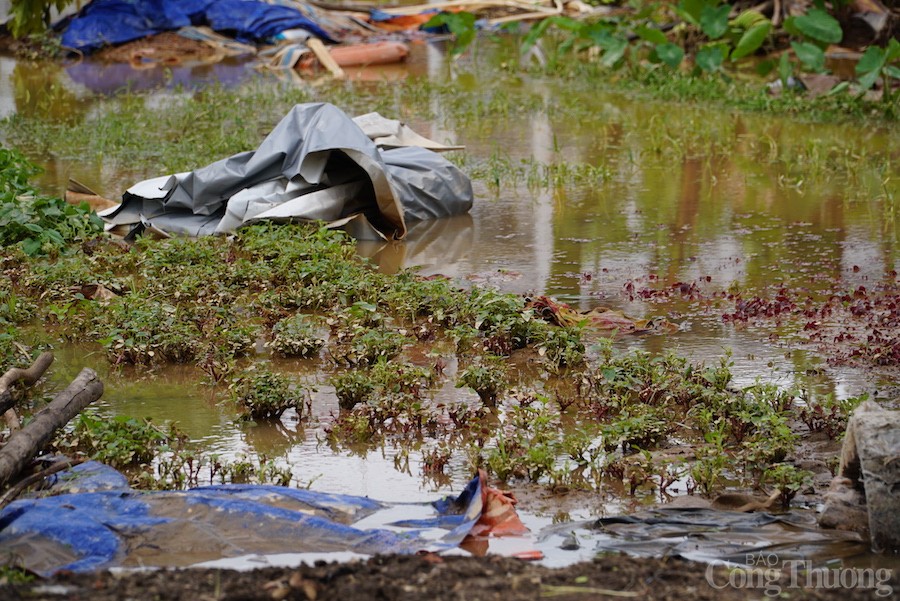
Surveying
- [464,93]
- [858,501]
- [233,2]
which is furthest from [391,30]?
[858,501]

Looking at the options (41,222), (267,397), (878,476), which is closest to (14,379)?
(267,397)

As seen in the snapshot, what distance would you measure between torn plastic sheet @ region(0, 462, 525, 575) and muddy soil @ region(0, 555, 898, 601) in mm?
317

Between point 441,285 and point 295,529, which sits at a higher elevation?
point 441,285

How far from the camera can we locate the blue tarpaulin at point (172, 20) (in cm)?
1842

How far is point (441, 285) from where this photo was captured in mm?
6508

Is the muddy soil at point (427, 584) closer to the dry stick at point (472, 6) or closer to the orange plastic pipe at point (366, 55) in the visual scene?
the orange plastic pipe at point (366, 55)

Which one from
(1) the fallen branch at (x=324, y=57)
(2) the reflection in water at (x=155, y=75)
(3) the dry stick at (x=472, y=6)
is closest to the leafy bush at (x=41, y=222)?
(2) the reflection in water at (x=155, y=75)

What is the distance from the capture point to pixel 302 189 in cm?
820

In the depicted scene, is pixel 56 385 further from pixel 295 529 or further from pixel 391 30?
pixel 391 30

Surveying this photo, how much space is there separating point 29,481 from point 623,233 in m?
5.02

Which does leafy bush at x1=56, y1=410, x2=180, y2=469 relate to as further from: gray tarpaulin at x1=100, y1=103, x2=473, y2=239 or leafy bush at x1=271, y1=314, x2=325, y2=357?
gray tarpaulin at x1=100, y1=103, x2=473, y2=239

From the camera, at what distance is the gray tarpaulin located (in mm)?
8070

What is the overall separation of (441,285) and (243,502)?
2699 mm

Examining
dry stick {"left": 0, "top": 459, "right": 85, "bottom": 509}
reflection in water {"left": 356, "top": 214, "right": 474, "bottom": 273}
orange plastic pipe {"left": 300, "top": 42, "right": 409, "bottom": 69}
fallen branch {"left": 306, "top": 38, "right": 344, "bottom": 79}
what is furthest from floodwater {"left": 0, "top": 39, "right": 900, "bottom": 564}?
orange plastic pipe {"left": 300, "top": 42, "right": 409, "bottom": 69}
